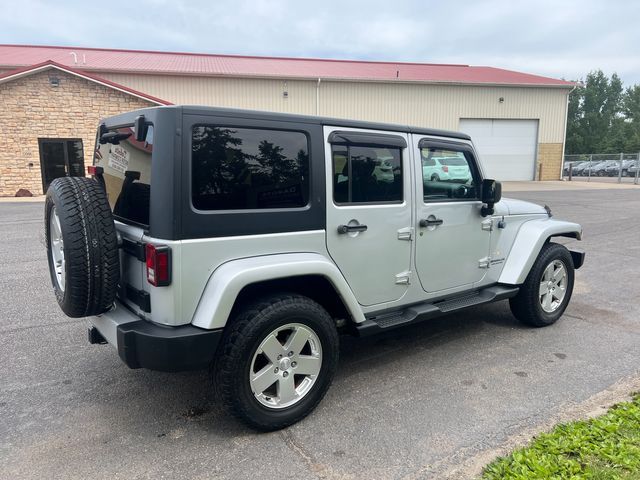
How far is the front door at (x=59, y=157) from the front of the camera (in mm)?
19703

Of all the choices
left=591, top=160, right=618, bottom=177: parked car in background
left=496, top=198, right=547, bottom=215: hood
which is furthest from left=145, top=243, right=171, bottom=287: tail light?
left=591, top=160, right=618, bottom=177: parked car in background

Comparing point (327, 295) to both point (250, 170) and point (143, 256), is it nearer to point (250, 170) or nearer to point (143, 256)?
point (250, 170)

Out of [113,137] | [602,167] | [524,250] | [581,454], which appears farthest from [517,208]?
[602,167]

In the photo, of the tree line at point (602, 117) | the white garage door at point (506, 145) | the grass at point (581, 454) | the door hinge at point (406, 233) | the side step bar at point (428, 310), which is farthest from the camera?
the tree line at point (602, 117)

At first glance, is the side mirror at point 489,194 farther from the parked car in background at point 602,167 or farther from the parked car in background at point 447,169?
the parked car in background at point 602,167

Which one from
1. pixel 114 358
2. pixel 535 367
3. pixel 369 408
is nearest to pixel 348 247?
pixel 369 408

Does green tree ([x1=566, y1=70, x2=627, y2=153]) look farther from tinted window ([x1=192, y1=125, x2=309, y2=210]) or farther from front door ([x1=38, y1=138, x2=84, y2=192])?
tinted window ([x1=192, y1=125, x2=309, y2=210])

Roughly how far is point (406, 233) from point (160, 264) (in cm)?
184

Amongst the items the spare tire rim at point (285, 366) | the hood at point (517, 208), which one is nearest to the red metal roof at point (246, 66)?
the hood at point (517, 208)

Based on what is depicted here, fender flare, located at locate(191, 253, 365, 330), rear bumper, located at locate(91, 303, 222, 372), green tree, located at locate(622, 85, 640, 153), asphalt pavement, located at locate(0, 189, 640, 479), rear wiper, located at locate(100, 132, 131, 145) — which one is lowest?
asphalt pavement, located at locate(0, 189, 640, 479)

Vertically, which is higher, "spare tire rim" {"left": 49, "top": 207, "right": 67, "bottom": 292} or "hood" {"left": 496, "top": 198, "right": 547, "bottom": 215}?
"hood" {"left": 496, "top": 198, "right": 547, "bottom": 215}

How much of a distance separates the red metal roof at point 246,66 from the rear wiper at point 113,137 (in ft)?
74.6

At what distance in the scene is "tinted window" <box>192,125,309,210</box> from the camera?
270 cm

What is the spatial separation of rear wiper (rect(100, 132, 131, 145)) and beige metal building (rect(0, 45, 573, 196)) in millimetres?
18059
